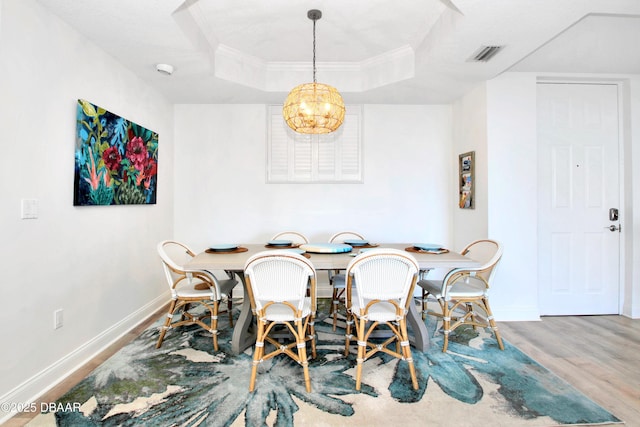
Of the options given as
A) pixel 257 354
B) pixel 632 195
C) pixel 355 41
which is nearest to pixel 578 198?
pixel 632 195

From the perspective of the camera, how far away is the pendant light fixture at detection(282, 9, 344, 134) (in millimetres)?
2473

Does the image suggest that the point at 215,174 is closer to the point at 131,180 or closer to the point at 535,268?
the point at 131,180

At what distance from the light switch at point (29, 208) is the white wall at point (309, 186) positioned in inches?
79.5

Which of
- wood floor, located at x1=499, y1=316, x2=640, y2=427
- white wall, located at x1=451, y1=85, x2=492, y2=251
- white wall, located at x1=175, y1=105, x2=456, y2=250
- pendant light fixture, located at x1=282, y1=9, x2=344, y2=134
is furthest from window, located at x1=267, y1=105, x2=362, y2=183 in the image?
wood floor, located at x1=499, y1=316, x2=640, y2=427

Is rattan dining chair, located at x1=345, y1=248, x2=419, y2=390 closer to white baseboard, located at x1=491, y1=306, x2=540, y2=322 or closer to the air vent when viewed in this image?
white baseboard, located at x1=491, y1=306, x2=540, y2=322

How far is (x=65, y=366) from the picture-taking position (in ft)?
6.99

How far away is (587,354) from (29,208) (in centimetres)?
412

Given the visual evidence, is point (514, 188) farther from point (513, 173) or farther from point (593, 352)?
point (593, 352)

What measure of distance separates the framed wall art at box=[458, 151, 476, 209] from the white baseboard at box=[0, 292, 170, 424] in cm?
374

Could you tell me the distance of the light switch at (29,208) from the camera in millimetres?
1856

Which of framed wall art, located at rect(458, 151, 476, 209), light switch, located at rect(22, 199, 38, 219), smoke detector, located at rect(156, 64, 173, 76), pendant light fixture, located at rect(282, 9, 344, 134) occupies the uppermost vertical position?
smoke detector, located at rect(156, 64, 173, 76)

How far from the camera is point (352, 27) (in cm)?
268

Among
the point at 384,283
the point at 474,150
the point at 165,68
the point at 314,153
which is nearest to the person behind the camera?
the point at 384,283

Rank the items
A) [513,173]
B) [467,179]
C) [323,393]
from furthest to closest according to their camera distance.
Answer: [467,179], [513,173], [323,393]
